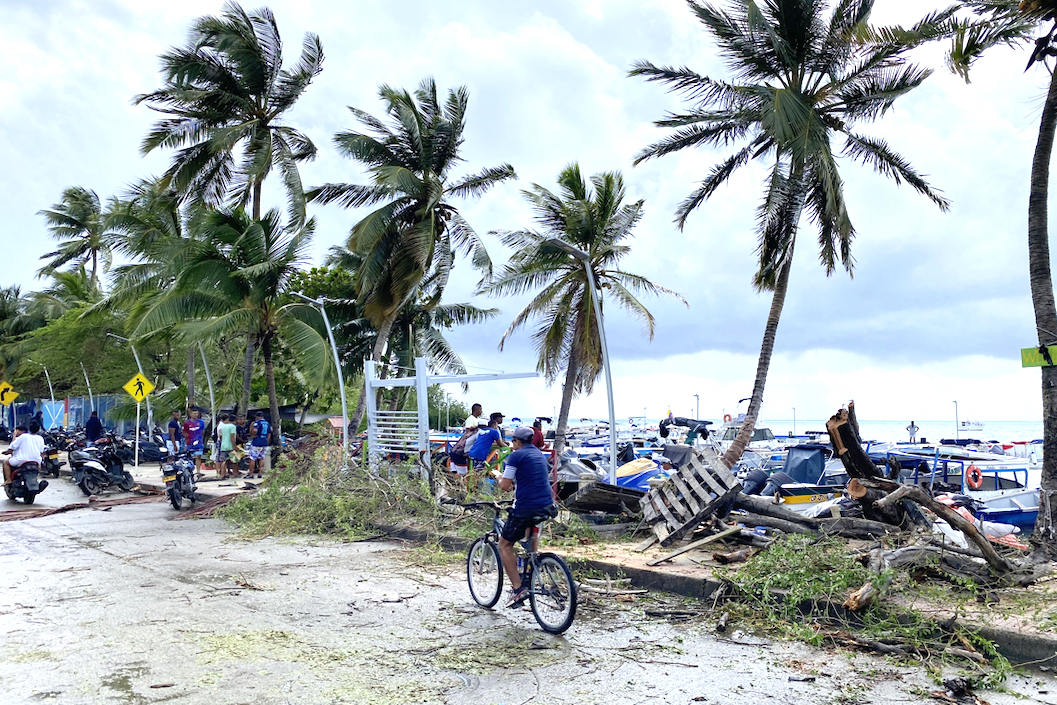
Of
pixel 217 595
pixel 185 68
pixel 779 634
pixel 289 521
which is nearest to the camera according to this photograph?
pixel 779 634

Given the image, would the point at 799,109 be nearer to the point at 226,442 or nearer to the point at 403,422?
the point at 403,422

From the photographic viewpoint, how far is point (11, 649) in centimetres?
645

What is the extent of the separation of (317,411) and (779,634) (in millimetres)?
50217

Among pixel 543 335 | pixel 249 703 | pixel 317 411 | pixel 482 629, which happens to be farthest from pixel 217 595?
pixel 317 411

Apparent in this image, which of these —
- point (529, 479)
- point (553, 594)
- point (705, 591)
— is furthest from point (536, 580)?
point (705, 591)

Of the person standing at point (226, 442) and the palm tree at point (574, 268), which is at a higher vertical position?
the palm tree at point (574, 268)

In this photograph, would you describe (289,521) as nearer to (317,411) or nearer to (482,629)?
(482,629)

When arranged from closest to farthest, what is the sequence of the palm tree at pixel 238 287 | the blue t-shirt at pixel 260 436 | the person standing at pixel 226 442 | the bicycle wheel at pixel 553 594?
the bicycle wheel at pixel 553 594
the person standing at pixel 226 442
the blue t-shirt at pixel 260 436
the palm tree at pixel 238 287

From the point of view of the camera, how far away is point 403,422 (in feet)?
56.9

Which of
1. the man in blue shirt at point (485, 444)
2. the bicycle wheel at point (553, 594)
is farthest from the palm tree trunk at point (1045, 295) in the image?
the man in blue shirt at point (485, 444)

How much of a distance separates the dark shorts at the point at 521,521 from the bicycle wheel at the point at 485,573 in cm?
32

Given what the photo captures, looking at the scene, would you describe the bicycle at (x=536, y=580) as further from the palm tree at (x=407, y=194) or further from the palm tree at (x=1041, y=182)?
the palm tree at (x=407, y=194)

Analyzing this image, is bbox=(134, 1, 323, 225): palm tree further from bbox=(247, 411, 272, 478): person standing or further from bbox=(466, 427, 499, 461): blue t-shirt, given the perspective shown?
bbox=(466, 427, 499, 461): blue t-shirt

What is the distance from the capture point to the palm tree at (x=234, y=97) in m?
24.7
